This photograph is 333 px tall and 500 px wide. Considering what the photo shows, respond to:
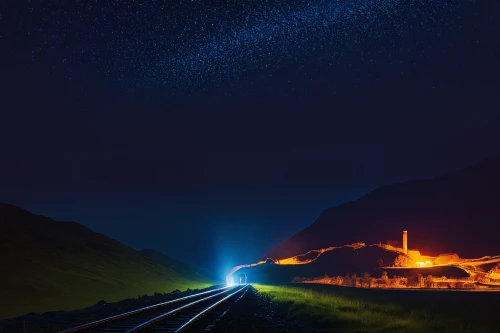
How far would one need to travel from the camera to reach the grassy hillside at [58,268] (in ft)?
191

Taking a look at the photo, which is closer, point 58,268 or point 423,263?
point 58,268

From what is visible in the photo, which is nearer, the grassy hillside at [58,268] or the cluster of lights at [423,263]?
the grassy hillside at [58,268]

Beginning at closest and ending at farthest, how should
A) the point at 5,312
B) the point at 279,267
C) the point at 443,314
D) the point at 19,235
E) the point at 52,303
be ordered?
the point at 443,314, the point at 5,312, the point at 52,303, the point at 19,235, the point at 279,267

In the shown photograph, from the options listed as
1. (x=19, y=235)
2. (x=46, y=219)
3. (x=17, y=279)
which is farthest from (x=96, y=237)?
(x=17, y=279)

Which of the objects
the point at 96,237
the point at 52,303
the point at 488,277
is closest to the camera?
the point at 52,303

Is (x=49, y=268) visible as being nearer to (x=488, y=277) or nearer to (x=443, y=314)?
(x=488, y=277)

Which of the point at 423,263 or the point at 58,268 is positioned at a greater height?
the point at 423,263

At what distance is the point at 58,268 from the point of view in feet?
312

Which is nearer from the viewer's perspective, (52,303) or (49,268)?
(52,303)

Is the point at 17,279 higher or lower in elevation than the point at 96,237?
lower

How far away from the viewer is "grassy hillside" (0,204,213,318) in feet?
191

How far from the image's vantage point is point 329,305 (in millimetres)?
30078

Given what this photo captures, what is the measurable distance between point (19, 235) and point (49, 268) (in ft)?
112

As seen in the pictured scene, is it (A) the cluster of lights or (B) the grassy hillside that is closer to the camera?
(B) the grassy hillside
